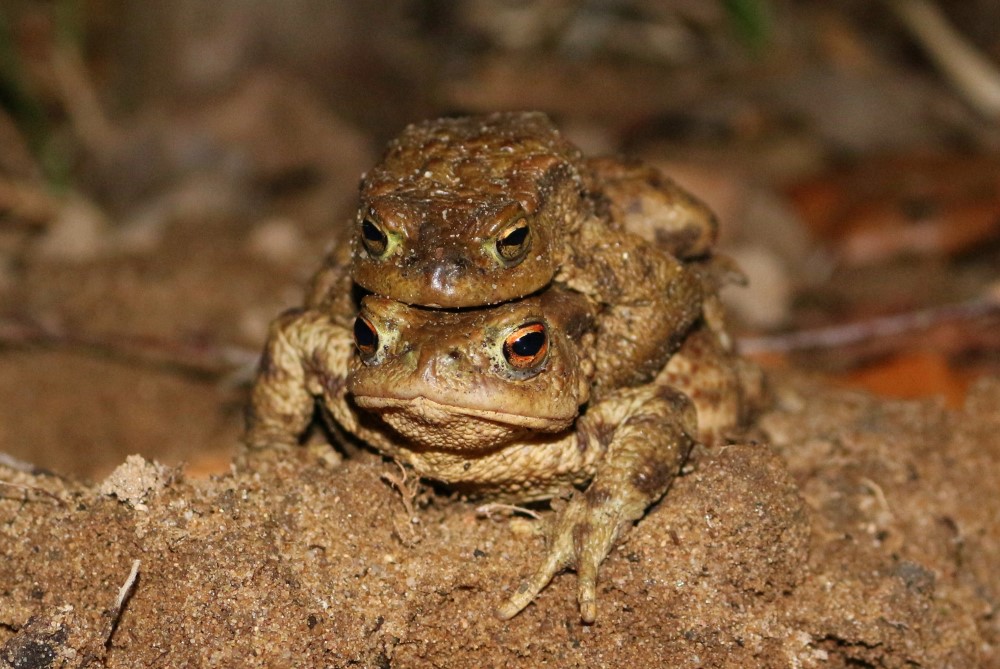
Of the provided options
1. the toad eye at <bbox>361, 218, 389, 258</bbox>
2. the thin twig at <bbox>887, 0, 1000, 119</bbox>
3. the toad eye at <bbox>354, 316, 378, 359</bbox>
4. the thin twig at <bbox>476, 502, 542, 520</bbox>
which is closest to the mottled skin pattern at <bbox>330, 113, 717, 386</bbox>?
A: the toad eye at <bbox>361, 218, 389, 258</bbox>

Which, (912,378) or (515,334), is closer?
(515,334)

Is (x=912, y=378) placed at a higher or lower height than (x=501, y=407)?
higher

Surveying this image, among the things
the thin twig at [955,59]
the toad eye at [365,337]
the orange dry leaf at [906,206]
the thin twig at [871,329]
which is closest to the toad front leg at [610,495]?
the toad eye at [365,337]

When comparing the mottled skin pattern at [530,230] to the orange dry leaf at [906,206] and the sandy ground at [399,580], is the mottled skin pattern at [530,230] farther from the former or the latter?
the orange dry leaf at [906,206]

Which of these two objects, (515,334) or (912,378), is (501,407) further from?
(912,378)

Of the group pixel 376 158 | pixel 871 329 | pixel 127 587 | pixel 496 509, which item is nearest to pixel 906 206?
pixel 871 329

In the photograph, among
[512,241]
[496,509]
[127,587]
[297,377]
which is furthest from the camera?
[297,377]

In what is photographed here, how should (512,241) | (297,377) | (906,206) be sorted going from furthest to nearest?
(906,206) < (297,377) < (512,241)
